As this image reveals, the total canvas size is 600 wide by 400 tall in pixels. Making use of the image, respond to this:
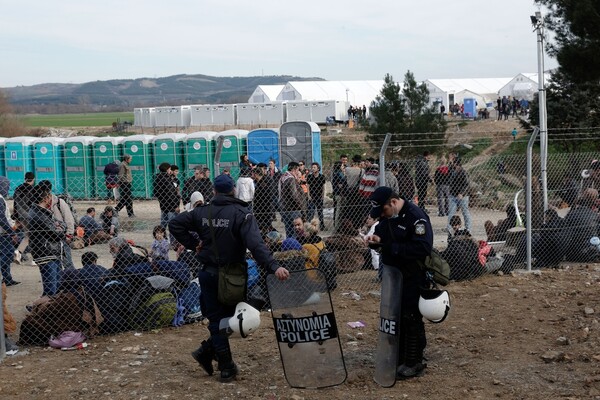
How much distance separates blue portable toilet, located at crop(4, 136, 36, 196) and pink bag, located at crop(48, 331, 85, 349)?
17.6 meters

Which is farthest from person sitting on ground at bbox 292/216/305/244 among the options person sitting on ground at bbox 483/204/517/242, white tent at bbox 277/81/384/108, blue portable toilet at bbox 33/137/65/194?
white tent at bbox 277/81/384/108

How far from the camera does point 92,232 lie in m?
14.0

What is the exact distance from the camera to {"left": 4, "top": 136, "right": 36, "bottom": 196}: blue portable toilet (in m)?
24.5

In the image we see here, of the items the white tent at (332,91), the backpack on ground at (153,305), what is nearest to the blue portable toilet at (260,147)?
the backpack on ground at (153,305)

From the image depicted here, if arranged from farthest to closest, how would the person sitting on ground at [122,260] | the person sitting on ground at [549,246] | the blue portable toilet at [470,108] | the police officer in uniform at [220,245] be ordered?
the blue portable toilet at [470,108]
the person sitting on ground at [549,246]
the person sitting on ground at [122,260]
the police officer in uniform at [220,245]

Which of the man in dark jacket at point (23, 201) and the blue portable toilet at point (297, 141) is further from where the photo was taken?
the blue portable toilet at point (297, 141)

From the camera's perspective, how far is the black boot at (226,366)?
6594mm

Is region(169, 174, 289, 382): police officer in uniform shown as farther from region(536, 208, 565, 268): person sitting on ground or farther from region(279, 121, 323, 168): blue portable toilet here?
region(279, 121, 323, 168): blue portable toilet

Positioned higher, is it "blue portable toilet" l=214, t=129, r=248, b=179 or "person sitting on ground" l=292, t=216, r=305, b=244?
"blue portable toilet" l=214, t=129, r=248, b=179

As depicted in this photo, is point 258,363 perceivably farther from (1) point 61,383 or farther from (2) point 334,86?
(2) point 334,86

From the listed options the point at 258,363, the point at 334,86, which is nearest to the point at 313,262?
the point at 258,363

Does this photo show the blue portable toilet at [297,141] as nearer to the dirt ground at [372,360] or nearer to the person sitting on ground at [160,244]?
the person sitting on ground at [160,244]

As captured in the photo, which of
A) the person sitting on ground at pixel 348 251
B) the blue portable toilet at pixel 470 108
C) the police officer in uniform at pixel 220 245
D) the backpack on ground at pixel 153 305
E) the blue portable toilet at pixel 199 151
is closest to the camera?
the police officer in uniform at pixel 220 245

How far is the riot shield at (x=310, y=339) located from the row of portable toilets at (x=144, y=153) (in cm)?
1333
